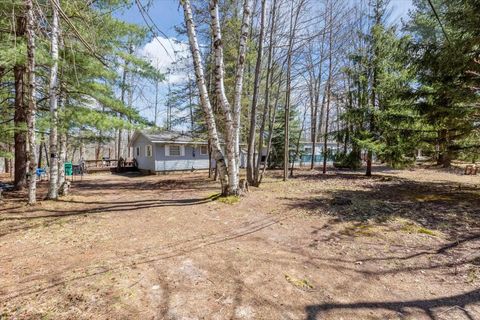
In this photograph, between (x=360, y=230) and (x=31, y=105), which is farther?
(x=31, y=105)

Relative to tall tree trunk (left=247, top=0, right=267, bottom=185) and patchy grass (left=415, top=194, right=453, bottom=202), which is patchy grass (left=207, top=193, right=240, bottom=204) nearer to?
tall tree trunk (left=247, top=0, right=267, bottom=185)

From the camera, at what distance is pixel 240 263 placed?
137 inches

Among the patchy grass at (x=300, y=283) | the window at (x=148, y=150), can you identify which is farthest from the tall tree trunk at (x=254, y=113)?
the window at (x=148, y=150)

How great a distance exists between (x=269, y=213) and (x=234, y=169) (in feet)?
5.80

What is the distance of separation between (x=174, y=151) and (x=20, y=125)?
12036mm

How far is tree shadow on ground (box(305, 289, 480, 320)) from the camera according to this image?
258 cm

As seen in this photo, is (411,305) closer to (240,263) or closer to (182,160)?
(240,263)

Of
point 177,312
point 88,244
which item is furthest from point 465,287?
point 88,244

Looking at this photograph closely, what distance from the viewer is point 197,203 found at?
23.1ft

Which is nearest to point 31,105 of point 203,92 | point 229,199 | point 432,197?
point 203,92

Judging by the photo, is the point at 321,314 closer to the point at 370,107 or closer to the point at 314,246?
the point at 314,246

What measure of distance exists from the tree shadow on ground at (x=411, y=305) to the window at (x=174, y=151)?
17241mm

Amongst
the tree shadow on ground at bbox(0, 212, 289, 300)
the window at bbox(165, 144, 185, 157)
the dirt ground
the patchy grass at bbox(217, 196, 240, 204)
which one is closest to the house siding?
the window at bbox(165, 144, 185, 157)

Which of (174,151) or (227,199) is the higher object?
(174,151)
